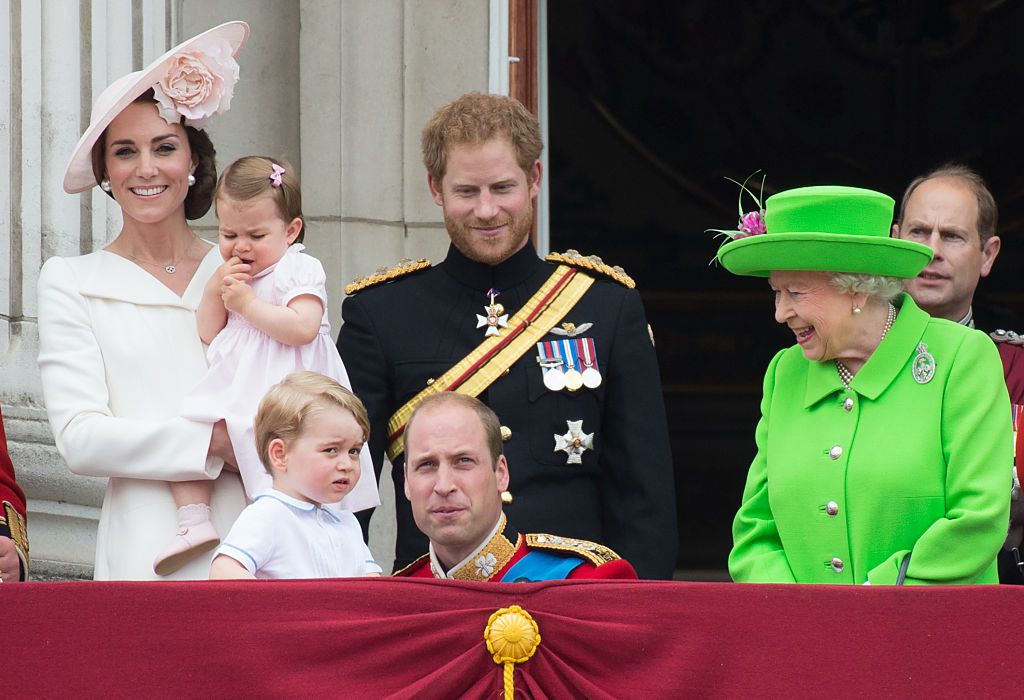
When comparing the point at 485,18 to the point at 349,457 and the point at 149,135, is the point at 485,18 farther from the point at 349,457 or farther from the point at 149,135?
the point at 349,457

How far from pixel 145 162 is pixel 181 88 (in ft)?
0.53

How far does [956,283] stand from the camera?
4129 millimetres

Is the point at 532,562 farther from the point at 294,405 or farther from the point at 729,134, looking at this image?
the point at 729,134

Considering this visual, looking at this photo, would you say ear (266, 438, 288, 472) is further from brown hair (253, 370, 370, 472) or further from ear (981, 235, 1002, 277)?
ear (981, 235, 1002, 277)

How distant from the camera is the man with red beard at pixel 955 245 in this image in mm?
4133

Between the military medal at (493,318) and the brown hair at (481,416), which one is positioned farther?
the military medal at (493,318)

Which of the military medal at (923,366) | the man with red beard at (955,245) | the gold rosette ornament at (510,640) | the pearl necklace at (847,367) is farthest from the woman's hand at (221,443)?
the man with red beard at (955,245)

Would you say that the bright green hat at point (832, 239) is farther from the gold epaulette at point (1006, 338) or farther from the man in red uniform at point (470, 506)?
the gold epaulette at point (1006, 338)

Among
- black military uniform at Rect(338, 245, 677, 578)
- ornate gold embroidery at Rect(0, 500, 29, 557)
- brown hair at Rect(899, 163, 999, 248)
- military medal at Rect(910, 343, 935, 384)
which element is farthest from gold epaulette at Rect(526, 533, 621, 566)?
brown hair at Rect(899, 163, 999, 248)

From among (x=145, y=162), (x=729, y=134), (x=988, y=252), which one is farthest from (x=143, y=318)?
(x=729, y=134)

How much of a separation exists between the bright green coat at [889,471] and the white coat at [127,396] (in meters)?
1.02

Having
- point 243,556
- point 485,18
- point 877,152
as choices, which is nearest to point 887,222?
point 243,556

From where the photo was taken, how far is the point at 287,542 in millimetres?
3377

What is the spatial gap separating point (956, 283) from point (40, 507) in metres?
2.44
